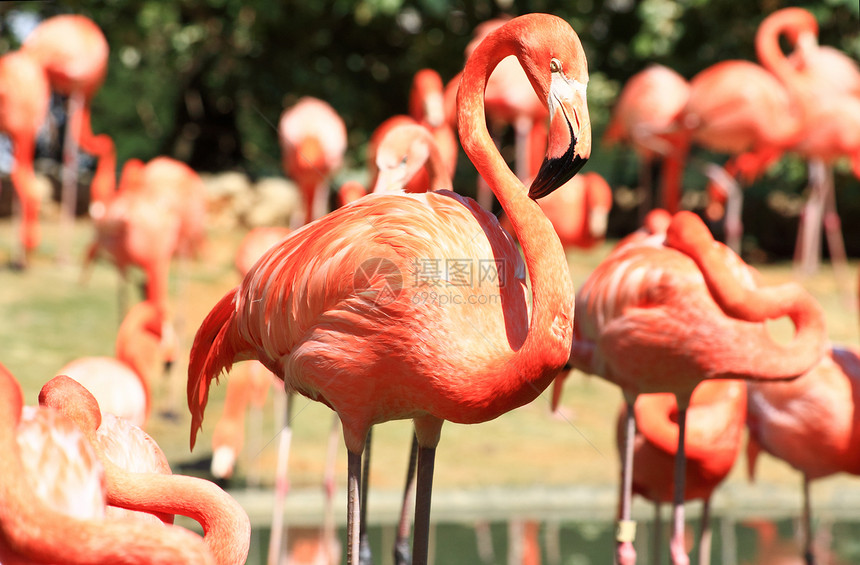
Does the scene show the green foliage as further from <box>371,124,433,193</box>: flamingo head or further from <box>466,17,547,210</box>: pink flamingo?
<box>371,124,433,193</box>: flamingo head

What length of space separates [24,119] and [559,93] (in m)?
6.67

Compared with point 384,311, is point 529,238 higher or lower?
higher

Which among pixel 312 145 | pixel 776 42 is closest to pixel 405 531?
pixel 312 145

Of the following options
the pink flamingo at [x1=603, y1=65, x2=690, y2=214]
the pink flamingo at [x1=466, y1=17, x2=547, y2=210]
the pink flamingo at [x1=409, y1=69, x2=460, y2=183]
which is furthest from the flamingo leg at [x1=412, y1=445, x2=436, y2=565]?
the pink flamingo at [x1=603, y1=65, x2=690, y2=214]

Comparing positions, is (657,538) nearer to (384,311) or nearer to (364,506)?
(364,506)

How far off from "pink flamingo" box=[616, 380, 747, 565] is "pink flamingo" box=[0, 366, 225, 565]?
245 cm

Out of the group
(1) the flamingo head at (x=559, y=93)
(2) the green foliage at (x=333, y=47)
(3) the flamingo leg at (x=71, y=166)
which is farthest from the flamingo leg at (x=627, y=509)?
(2) the green foliage at (x=333, y=47)

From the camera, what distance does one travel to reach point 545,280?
2320mm

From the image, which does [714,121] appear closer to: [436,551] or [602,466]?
[602,466]

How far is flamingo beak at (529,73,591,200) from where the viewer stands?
216 centimetres

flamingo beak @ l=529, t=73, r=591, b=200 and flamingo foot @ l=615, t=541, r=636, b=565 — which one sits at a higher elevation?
flamingo beak @ l=529, t=73, r=591, b=200
